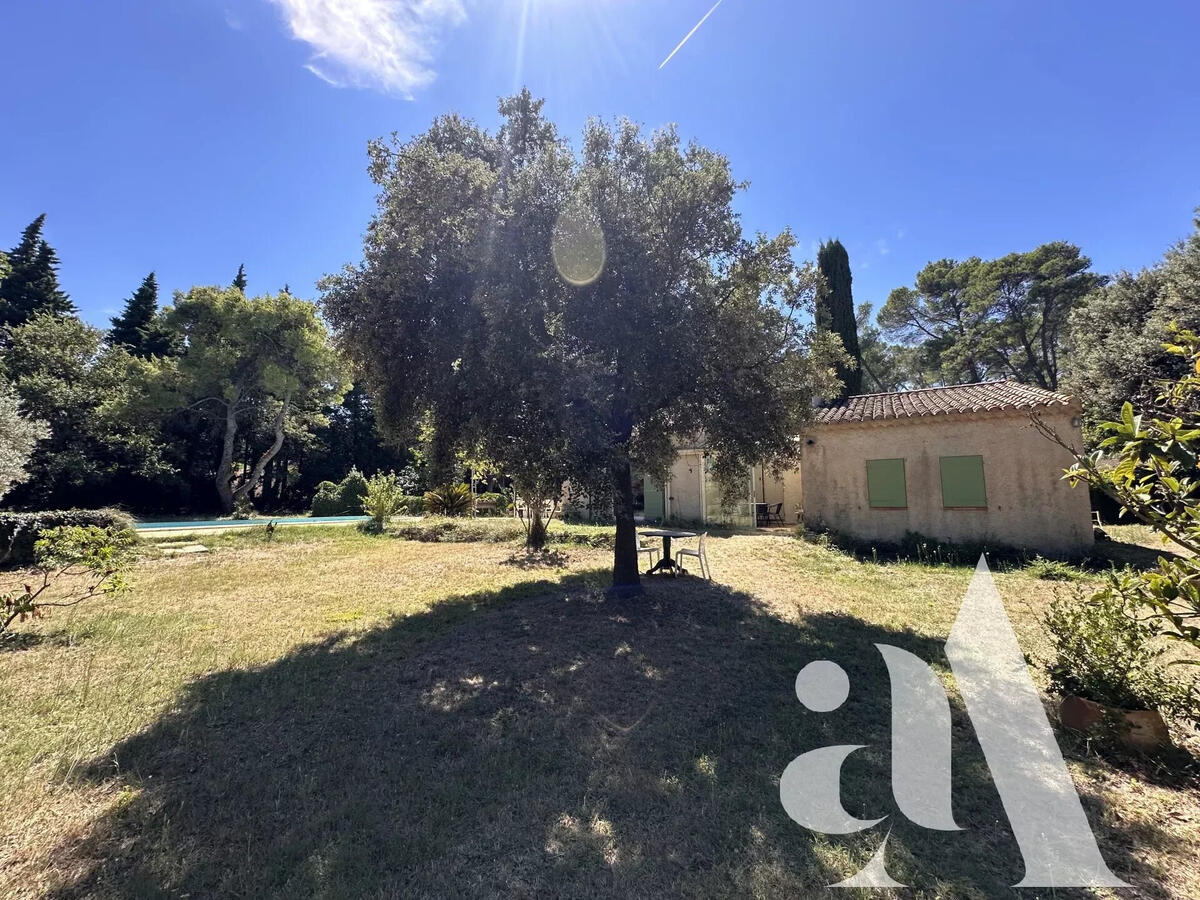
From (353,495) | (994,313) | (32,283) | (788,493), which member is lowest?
(353,495)

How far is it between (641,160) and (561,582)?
7268 millimetres

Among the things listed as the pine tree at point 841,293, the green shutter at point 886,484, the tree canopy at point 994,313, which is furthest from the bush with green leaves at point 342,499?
the tree canopy at point 994,313

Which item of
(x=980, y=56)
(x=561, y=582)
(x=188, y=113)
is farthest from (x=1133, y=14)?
(x=188, y=113)

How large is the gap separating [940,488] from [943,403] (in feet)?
7.85

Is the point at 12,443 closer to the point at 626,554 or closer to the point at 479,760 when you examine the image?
the point at 626,554

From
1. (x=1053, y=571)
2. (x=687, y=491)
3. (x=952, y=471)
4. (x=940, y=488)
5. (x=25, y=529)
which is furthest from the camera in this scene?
(x=687, y=491)

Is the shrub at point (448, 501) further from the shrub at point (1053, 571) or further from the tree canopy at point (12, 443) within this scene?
the shrub at point (1053, 571)

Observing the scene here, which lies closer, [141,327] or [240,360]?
[240,360]

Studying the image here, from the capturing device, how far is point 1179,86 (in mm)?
7551

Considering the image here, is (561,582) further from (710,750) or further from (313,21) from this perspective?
(313,21)

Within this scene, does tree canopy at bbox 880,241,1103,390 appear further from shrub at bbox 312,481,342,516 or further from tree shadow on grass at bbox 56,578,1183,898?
shrub at bbox 312,481,342,516

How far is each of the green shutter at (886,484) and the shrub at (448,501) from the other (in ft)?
51.8

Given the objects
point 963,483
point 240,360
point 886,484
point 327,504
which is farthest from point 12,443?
point 963,483

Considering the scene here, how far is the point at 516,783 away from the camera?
3.41 m
